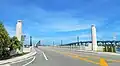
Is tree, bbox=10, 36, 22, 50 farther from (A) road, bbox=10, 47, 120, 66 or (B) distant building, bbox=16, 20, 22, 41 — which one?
(B) distant building, bbox=16, 20, 22, 41

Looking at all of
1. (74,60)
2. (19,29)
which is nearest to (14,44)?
(19,29)

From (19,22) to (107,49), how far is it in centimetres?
1988

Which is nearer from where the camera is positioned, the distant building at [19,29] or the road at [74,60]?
the road at [74,60]

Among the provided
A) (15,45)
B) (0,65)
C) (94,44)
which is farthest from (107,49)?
(0,65)

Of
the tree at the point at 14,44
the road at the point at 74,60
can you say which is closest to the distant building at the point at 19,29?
the tree at the point at 14,44

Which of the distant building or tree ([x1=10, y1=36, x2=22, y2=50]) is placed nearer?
tree ([x1=10, y1=36, x2=22, y2=50])

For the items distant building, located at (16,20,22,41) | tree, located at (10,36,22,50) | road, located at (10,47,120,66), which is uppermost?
distant building, located at (16,20,22,41)

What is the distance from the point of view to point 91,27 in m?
54.9

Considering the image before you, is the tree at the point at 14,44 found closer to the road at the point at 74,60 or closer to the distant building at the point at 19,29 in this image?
the road at the point at 74,60

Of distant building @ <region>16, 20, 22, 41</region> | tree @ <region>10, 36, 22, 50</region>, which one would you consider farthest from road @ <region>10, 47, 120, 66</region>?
distant building @ <region>16, 20, 22, 41</region>

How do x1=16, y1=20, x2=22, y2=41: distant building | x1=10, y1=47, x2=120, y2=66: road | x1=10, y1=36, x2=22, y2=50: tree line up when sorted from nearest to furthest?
x1=10, y1=47, x2=120, y2=66: road
x1=10, y1=36, x2=22, y2=50: tree
x1=16, y1=20, x2=22, y2=41: distant building

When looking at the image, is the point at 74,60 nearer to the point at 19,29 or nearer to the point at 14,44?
the point at 14,44

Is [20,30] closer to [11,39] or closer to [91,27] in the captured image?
[11,39]

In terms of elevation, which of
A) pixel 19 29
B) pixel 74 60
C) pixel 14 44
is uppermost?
pixel 19 29
